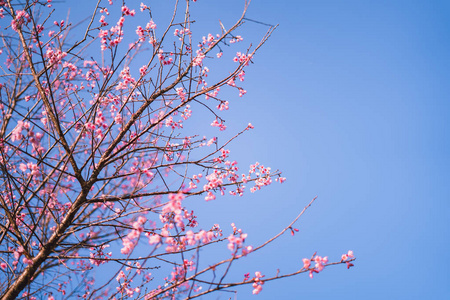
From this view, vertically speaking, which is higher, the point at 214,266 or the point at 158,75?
the point at 158,75

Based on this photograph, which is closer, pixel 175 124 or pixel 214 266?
pixel 214 266

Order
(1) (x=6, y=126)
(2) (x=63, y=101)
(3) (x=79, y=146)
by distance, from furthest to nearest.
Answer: (2) (x=63, y=101)
(1) (x=6, y=126)
(3) (x=79, y=146)

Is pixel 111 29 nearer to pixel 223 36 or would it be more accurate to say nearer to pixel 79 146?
pixel 223 36

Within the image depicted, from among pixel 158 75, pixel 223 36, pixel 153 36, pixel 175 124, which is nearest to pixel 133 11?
pixel 153 36

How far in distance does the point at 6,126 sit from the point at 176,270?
4.83 metres

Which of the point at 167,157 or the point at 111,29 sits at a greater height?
the point at 111,29

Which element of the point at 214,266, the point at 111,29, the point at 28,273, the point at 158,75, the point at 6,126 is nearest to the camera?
the point at 214,266

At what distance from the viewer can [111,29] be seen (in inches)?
162

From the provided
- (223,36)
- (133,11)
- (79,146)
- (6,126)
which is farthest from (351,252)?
(6,126)

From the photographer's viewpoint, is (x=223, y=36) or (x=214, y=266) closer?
(x=214, y=266)

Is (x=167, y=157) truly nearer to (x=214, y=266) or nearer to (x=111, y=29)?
(x=111, y=29)

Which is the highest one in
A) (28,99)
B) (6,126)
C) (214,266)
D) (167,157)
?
(28,99)

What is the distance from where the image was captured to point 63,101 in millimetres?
6492

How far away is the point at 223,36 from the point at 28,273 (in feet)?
14.2
